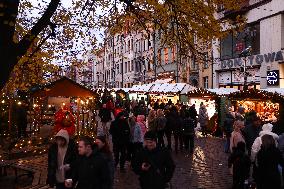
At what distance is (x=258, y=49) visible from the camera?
104 ft

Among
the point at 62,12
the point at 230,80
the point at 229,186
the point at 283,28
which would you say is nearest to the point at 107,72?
the point at 230,80

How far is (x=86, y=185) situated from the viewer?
21.3 feet

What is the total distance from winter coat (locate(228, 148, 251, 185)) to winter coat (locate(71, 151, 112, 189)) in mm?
4099

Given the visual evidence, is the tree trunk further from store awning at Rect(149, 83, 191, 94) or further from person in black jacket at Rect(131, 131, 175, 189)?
store awning at Rect(149, 83, 191, 94)

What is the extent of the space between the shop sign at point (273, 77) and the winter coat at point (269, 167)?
21.5 m

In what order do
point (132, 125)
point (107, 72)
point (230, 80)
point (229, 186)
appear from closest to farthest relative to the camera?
point (229, 186) < point (132, 125) < point (230, 80) < point (107, 72)

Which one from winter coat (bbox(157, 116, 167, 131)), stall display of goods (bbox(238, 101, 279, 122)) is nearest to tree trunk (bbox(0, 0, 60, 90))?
winter coat (bbox(157, 116, 167, 131))

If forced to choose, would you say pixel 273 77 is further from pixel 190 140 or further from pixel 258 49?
pixel 190 140

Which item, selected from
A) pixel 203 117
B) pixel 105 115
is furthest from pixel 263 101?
pixel 105 115

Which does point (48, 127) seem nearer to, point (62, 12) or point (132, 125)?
point (62, 12)

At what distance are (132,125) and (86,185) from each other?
7313mm

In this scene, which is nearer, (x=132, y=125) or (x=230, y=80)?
(x=132, y=125)

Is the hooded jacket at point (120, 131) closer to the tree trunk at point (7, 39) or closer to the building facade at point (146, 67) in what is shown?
the tree trunk at point (7, 39)

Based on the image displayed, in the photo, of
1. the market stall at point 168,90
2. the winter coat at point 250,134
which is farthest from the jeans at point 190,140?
the market stall at point 168,90
